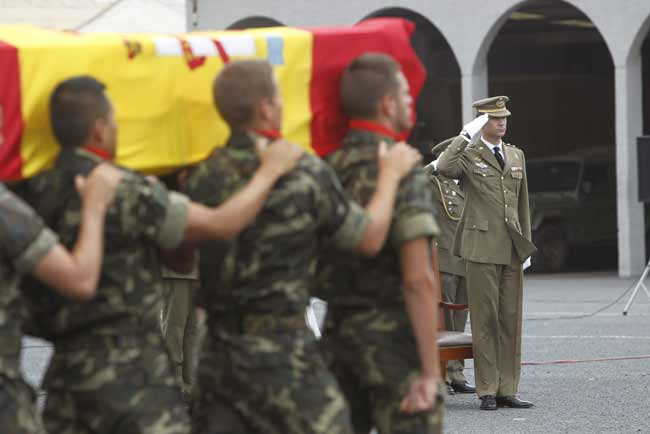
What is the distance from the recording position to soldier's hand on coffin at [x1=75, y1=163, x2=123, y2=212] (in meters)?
4.53

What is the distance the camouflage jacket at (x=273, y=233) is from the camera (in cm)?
470

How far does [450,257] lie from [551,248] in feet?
51.4

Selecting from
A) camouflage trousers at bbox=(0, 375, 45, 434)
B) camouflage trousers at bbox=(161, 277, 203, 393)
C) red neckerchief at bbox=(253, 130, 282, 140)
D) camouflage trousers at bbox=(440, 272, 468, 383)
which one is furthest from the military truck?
camouflage trousers at bbox=(0, 375, 45, 434)

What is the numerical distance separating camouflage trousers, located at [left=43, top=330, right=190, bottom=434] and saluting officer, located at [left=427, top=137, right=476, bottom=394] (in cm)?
657

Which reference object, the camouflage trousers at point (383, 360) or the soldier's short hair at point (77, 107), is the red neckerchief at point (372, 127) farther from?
the soldier's short hair at point (77, 107)

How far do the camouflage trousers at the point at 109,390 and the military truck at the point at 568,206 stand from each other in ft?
71.5

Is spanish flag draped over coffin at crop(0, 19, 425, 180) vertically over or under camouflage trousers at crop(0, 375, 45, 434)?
over

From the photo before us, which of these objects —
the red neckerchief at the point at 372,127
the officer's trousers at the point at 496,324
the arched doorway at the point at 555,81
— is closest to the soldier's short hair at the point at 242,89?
the red neckerchief at the point at 372,127

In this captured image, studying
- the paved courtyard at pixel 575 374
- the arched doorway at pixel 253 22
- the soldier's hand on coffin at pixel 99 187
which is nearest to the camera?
the soldier's hand on coffin at pixel 99 187

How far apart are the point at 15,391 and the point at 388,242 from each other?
1.35m

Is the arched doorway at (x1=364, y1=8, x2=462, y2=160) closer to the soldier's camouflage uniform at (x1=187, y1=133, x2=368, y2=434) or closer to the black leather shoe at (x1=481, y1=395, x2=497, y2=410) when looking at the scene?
the black leather shoe at (x1=481, y1=395, x2=497, y2=410)

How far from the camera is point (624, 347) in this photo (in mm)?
14039

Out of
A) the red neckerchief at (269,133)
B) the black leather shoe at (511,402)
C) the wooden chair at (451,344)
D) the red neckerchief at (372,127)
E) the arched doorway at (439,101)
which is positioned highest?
the red neckerchief at (269,133)

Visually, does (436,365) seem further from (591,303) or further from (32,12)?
(32,12)
